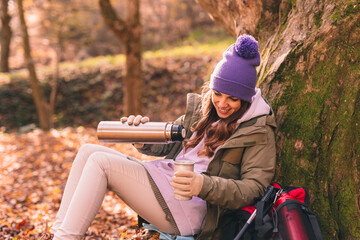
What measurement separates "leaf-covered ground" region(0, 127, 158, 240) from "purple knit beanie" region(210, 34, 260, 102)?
1.39 m

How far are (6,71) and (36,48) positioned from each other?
237 inches

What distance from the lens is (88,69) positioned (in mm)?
13508

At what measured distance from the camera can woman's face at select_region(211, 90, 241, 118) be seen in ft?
8.73

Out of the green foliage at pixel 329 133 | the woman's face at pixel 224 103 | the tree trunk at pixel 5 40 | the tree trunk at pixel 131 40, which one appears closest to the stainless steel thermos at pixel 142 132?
the woman's face at pixel 224 103

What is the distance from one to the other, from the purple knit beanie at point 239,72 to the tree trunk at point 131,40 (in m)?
5.73

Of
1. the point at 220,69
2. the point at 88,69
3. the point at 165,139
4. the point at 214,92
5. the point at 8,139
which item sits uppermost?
the point at 220,69

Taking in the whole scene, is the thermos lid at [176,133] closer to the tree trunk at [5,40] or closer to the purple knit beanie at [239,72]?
the purple knit beanie at [239,72]

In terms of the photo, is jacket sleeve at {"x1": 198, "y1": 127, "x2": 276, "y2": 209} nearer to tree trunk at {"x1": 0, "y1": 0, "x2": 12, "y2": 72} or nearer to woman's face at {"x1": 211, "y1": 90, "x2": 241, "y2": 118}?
woman's face at {"x1": 211, "y1": 90, "x2": 241, "y2": 118}

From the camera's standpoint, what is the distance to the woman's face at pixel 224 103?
8.73ft

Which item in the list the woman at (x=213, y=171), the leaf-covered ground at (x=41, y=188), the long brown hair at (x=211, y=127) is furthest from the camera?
the leaf-covered ground at (x=41, y=188)

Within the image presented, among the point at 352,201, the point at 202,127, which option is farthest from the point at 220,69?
the point at 352,201

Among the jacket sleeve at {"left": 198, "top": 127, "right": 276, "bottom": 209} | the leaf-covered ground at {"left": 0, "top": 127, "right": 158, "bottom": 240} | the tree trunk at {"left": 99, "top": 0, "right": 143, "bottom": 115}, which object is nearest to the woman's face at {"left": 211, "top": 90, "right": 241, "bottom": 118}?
the jacket sleeve at {"left": 198, "top": 127, "right": 276, "bottom": 209}

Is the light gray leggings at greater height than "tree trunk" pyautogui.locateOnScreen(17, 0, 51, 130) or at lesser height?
greater

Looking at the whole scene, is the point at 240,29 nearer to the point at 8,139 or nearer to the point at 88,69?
the point at 8,139
